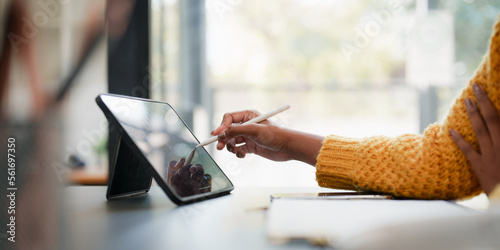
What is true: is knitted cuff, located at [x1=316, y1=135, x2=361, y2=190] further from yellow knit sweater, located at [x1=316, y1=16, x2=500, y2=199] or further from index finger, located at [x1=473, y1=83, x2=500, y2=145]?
index finger, located at [x1=473, y1=83, x2=500, y2=145]

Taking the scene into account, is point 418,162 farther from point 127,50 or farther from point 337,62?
point 337,62

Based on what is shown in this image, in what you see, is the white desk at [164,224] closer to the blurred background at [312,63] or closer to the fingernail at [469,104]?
the fingernail at [469,104]

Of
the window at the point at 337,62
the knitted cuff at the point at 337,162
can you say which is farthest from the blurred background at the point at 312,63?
the knitted cuff at the point at 337,162

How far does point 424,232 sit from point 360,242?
38mm

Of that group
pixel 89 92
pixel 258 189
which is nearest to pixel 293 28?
pixel 89 92

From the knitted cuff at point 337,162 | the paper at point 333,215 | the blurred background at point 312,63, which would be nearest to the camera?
the paper at point 333,215

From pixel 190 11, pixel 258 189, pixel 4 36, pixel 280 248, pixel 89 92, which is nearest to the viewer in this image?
pixel 280 248

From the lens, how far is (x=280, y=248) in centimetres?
35

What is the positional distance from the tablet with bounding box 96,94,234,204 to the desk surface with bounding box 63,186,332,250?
0.03 meters

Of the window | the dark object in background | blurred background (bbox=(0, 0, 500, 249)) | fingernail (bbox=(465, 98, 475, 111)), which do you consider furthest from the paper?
A: the window

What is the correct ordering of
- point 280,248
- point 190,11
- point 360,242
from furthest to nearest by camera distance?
1. point 190,11
2. point 280,248
3. point 360,242

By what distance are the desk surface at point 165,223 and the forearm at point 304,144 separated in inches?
4.2

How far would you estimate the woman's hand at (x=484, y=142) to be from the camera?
1.74 ft

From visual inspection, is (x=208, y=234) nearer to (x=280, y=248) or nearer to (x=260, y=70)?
(x=280, y=248)
